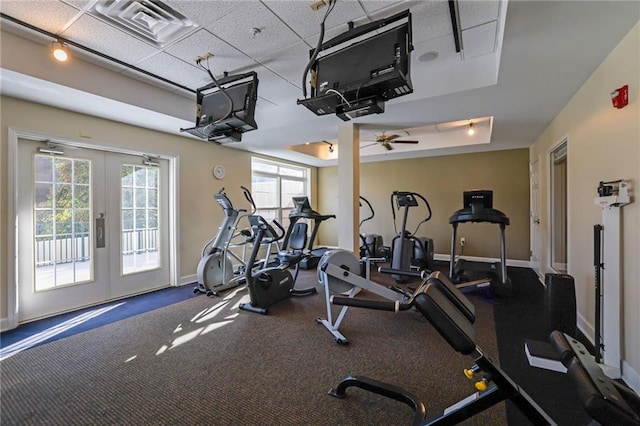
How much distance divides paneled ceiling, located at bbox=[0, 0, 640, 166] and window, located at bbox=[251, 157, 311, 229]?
9.02ft

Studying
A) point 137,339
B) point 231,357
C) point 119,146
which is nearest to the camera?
point 231,357

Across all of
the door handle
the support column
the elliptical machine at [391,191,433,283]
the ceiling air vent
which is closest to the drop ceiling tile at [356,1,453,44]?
the ceiling air vent

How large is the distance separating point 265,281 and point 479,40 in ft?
11.5

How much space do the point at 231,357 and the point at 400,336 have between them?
1.64 meters

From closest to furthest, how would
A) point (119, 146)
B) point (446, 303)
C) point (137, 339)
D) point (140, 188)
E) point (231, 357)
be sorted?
point (446, 303), point (231, 357), point (137, 339), point (119, 146), point (140, 188)

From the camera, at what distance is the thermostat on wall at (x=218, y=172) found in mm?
5309

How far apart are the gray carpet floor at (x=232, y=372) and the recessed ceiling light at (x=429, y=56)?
2883 millimetres

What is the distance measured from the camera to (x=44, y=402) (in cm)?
192

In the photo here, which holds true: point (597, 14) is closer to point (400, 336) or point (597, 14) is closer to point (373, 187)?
point (400, 336)

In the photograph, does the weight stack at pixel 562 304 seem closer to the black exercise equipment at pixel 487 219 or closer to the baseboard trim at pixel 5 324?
the black exercise equipment at pixel 487 219

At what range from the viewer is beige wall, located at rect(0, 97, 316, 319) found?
3.05m

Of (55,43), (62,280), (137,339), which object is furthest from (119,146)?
(137,339)

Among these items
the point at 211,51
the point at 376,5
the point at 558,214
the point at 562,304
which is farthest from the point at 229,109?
the point at 558,214

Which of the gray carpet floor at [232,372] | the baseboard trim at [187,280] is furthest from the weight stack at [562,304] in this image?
the baseboard trim at [187,280]
